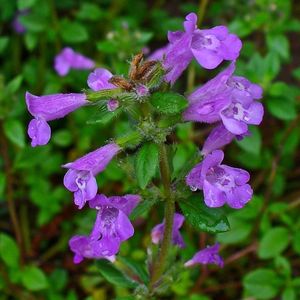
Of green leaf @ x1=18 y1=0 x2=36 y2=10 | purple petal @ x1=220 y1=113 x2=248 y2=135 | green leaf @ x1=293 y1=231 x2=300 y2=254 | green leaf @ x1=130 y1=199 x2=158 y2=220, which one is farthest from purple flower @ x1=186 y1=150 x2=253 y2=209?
green leaf @ x1=18 y1=0 x2=36 y2=10

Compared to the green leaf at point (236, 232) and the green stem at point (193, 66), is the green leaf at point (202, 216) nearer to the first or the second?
the green leaf at point (236, 232)

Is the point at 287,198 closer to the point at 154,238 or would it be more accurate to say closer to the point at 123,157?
the point at 154,238

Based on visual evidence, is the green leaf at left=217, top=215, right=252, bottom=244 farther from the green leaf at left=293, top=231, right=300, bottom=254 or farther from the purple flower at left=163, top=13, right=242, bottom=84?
the purple flower at left=163, top=13, right=242, bottom=84

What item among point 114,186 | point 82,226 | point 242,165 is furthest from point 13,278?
point 242,165

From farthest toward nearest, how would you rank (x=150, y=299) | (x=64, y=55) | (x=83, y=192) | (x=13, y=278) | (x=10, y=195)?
1. (x=64, y=55)
2. (x=10, y=195)
3. (x=13, y=278)
4. (x=150, y=299)
5. (x=83, y=192)

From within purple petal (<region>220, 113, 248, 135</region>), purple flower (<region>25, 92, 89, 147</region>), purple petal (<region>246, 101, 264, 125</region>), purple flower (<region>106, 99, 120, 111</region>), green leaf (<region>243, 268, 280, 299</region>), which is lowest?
green leaf (<region>243, 268, 280, 299</region>)

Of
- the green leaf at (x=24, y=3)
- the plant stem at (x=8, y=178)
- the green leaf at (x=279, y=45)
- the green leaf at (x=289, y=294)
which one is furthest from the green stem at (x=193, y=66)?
the green leaf at (x=289, y=294)
